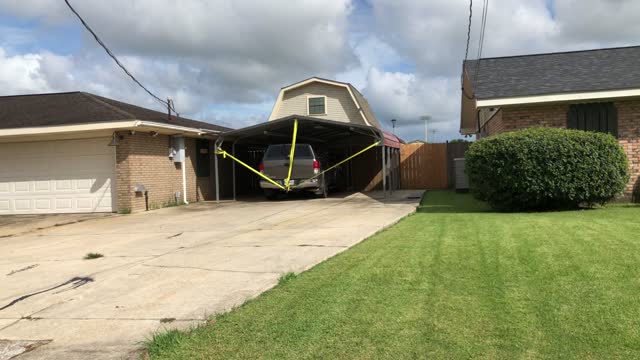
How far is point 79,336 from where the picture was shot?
429 centimetres

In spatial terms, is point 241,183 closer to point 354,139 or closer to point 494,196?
point 354,139

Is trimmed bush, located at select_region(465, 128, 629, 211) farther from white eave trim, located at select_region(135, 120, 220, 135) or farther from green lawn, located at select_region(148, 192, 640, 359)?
white eave trim, located at select_region(135, 120, 220, 135)

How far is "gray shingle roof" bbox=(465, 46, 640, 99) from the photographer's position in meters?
13.0

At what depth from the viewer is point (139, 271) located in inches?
261

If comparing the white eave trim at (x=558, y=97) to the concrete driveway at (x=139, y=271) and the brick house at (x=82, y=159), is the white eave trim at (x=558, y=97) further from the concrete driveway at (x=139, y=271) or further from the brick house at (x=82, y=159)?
the brick house at (x=82, y=159)

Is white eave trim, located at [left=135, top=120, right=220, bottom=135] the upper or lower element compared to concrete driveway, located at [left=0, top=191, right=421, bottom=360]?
upper

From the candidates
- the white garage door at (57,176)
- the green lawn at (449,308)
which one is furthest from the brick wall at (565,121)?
the white garage door at (57,176)

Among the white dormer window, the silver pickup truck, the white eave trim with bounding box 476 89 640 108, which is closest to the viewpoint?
the white eave trim with bounding box 476 89 640 108

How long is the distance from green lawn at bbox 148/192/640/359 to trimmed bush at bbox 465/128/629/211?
3.83m

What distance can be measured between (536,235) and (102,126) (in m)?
11.5

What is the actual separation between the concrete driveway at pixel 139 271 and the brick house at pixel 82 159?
280 cm

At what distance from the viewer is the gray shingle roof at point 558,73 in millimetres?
12992

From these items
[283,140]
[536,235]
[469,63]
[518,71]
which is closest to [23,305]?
[536,235]

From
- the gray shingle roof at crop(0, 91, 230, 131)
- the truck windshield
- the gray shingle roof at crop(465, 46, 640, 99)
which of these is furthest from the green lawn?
the gray shingle roof at crop(0, 91, 230, 131)
